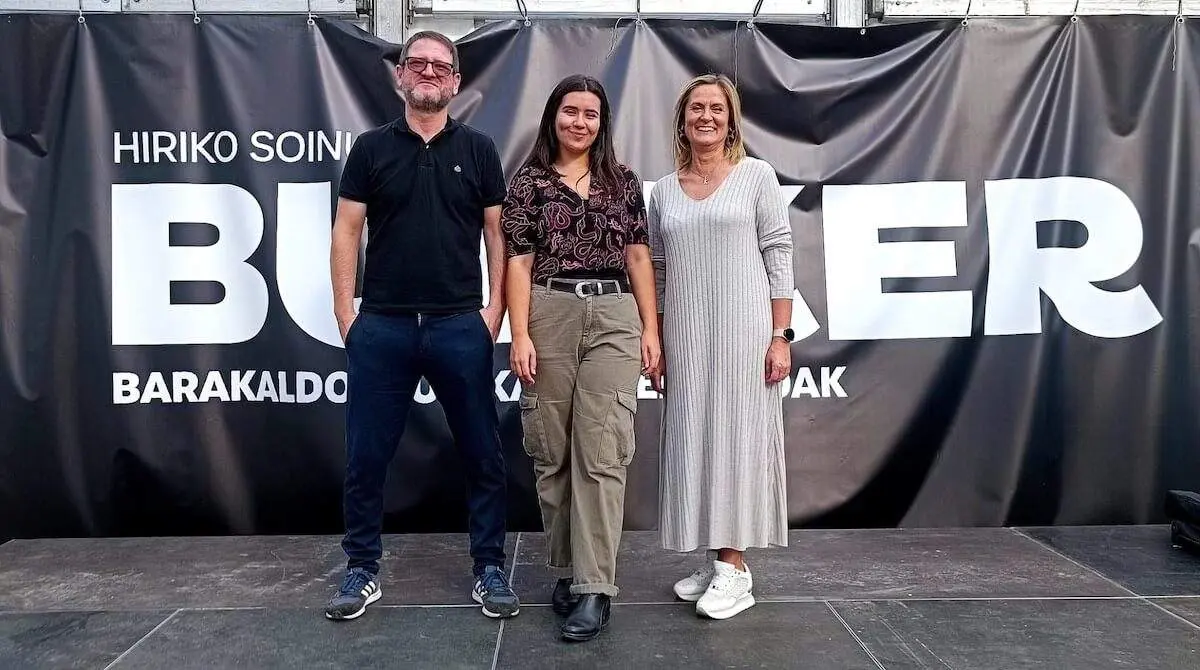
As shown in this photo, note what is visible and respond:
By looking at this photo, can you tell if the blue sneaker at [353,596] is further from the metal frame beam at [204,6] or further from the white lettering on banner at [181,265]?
the metal frame beam at [204,6]

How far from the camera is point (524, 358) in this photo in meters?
3.00

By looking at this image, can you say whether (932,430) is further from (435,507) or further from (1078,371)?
(435,507)

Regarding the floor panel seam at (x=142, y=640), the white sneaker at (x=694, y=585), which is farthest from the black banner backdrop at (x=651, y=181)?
the floor panel seam at (x=142, y=640)

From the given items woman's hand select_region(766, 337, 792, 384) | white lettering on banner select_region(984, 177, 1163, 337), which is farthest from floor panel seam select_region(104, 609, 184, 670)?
white lettering on banner select_region(984, 177, 1163, 337)

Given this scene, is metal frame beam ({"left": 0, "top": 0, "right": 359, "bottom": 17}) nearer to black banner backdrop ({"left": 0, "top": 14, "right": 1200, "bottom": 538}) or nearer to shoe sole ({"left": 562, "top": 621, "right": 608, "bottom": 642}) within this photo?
black banner backdrop ({"left": 0, "top": 14, "right": 1200, "bottom": 538})

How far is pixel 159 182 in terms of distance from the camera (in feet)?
13.8

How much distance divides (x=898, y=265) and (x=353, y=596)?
9.04 feet

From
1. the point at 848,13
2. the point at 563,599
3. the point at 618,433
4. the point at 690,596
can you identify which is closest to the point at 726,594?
the point at 690,596

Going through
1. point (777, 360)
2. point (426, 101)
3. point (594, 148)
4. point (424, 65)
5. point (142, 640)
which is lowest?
point (142, 640)

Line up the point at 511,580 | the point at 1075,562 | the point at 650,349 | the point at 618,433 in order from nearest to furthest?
the point at 618,433
the point at 650,349
the point at 511,580
the point at 1075,562

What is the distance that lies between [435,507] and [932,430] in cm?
232

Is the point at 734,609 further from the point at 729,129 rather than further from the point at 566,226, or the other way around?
the point at 729,129

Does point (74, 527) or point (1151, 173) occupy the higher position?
point (1151, 173)

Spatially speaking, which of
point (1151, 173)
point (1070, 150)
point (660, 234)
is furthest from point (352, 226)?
point (1151, 173)
